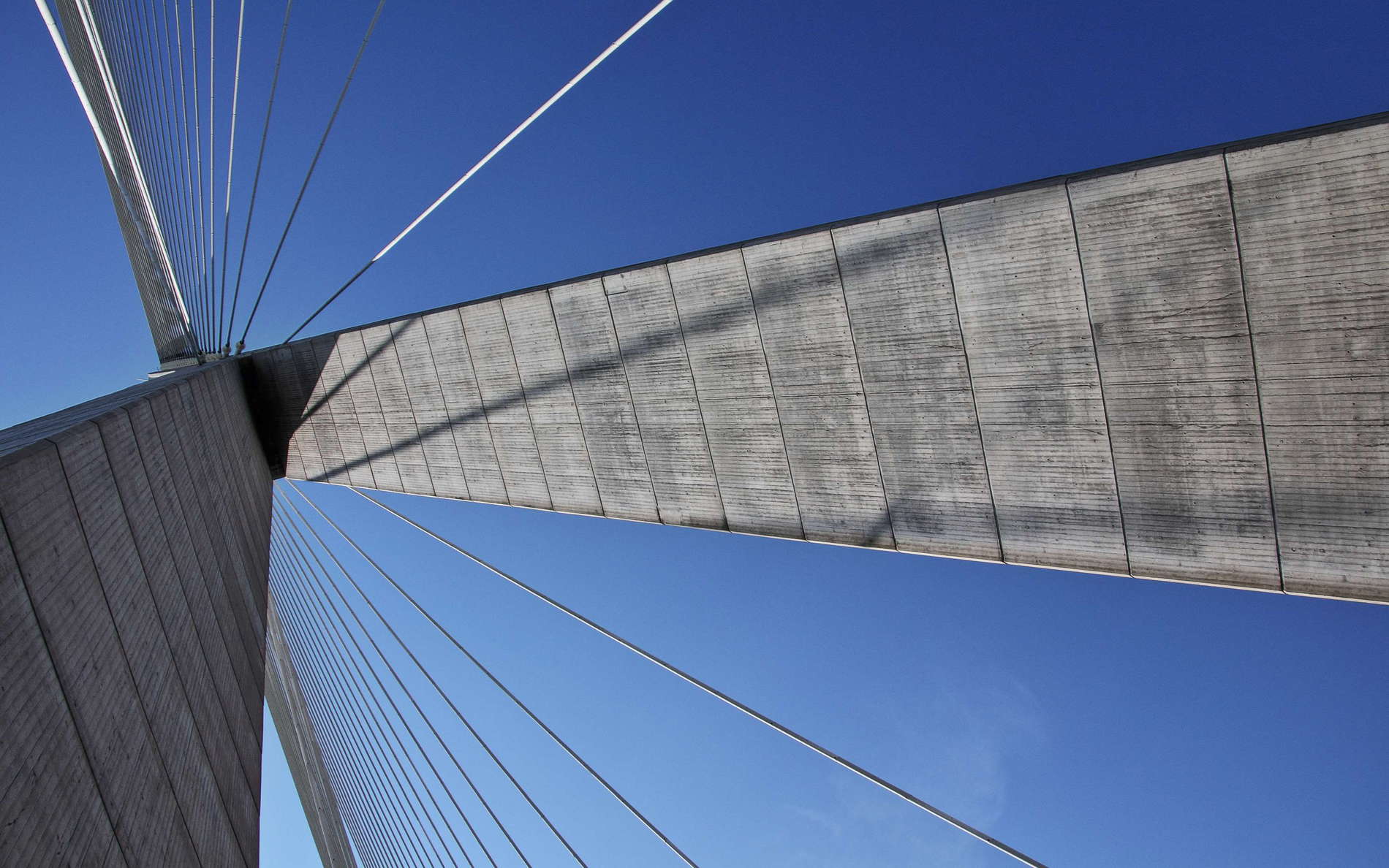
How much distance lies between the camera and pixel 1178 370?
8.52m

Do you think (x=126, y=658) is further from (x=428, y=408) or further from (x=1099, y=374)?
(x=428, y=408)

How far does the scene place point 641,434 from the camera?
40.5 ft

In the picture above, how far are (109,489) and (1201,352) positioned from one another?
32.3 feet

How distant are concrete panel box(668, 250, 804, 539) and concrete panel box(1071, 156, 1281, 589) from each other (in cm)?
416

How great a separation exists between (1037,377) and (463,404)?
30.9ft

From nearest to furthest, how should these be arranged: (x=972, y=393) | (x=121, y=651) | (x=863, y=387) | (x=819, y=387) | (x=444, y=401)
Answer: (x=121, y=651), (x=972, y=393), (x=863, y=387), (x=819, y=387), (x=444, y=401)

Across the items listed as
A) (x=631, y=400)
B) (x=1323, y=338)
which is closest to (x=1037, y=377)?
(x=1323, y=338)

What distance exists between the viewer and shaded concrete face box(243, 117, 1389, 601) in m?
7.80

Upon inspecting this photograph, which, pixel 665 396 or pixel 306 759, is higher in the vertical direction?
pixel 665 396

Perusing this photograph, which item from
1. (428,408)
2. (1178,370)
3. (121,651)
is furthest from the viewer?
(428,408)

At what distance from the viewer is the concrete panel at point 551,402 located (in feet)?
42.1

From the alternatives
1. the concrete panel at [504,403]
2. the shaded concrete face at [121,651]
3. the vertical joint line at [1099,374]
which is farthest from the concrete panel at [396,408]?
the vertical joint line at [1099,374]

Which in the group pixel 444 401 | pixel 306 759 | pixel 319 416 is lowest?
pixel 306 759

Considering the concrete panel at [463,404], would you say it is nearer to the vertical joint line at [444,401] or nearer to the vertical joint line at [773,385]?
the vertical joint line at [444,401]
